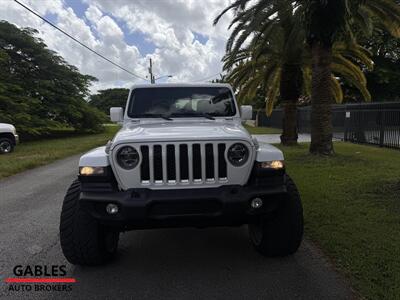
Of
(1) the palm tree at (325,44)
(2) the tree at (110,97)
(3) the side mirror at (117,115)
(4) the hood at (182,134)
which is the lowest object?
(4) the hood at (182,134)

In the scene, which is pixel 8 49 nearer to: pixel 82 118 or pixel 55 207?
pixel 82 118

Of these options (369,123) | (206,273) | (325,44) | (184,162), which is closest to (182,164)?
(184,162)

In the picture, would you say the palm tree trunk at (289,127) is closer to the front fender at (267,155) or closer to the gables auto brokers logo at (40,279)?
the front fender at (267,155)

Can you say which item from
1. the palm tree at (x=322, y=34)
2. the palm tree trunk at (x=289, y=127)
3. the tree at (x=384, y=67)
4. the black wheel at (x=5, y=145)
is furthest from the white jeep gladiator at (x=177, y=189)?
the tree at (x=384, y=67)

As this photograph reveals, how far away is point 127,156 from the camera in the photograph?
3520 millimetres

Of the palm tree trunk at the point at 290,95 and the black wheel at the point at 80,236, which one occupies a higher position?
the palm tree trunk at the point at 290,95

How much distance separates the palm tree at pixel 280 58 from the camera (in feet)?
42.1

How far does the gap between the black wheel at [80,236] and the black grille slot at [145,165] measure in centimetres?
73

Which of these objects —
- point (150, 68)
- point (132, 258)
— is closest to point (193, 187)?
point (132, 258)

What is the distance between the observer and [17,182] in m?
9.44

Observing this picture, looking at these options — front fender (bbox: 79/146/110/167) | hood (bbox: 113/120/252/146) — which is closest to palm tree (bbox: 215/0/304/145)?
hood (bbox: 113/120/252/146)

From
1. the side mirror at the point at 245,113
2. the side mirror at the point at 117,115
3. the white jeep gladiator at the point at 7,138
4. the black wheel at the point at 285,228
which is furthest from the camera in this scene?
the white jeep gladiator at the point at 7,138

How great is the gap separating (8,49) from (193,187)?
27045mm

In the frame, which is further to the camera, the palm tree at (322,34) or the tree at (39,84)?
the tree at (39,84)
